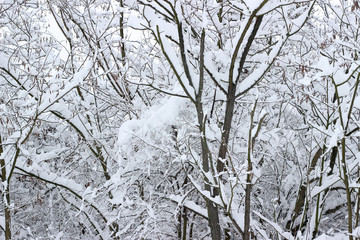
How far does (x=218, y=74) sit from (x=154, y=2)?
3.00 feet

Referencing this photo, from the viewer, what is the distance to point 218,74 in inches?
138

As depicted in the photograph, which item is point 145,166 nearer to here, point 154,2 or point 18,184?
point 154,2

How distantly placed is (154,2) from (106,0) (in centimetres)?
197

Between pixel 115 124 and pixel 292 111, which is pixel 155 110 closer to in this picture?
pixel 115 124

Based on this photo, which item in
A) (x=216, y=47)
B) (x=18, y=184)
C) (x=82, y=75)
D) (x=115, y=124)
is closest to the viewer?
(x=82, y=75)

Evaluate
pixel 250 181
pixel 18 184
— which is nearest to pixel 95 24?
pixel 250 181

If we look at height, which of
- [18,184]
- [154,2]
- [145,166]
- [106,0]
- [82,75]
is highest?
[106,0]

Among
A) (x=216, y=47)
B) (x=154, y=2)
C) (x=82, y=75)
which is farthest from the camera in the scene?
(x=216, y=47)

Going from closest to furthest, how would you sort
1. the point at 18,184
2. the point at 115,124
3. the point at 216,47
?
the point at 216,47 → the point at 115,124 → the point at 18,184

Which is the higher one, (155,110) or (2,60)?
(2,60)

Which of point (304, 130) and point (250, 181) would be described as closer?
point (250, 181)

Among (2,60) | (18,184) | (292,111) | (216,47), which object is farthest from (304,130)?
(18,184)

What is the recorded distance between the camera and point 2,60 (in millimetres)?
5027

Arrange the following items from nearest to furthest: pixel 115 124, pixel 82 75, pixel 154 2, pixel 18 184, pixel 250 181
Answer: pixel 250 181 → pixel 154 2 → pixel 82 75 → pixel 115 124 → pixel 18 184
